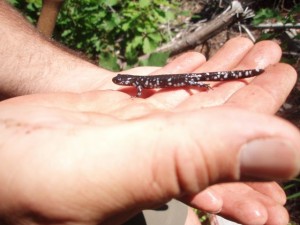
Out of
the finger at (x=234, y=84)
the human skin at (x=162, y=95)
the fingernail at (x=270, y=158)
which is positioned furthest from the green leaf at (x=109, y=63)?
the fingernail at (x=270, y=158)

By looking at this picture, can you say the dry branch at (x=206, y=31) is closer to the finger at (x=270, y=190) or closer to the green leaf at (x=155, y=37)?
the green leaf at (x=155, y=37)

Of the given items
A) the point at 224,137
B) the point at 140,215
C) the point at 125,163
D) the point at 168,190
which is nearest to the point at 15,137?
the point at 125,163

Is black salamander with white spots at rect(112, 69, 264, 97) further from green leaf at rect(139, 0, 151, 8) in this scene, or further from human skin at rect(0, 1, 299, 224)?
green leaf at rect(139, 0, 151, 8)

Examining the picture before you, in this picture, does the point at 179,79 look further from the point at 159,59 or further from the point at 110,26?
the point at 110,26

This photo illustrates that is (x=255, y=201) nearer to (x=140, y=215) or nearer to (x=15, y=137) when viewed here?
(x=140, y=215)

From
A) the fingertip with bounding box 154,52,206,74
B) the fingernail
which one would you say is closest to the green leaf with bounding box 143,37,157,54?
the fingertip with bounding box 154,52,206,74

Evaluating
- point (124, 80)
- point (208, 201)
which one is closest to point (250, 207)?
point (208, 201)
